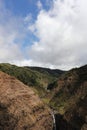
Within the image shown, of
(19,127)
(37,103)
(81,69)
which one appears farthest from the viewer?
(81,69)

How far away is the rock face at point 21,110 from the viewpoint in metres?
29.9

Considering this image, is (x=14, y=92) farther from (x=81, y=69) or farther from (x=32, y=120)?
(x=81, y=69)

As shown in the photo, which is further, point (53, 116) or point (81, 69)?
point (81, 69)

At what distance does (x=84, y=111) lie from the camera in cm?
3022

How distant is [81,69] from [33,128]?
90624mm

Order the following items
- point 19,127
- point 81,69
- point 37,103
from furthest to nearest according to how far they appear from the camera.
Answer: point 81,69 → point 37,103 → point 19,127

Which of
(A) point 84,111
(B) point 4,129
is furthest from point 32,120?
(A) point 84,111

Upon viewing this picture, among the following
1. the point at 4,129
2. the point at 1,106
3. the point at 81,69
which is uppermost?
the point at 81,69

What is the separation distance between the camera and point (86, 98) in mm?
31562

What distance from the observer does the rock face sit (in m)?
29.9

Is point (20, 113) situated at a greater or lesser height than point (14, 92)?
lesser

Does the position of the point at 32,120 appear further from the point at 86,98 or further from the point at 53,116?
the point at 86,98

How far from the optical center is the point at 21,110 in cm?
3031

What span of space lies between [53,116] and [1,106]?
5.55 meters
